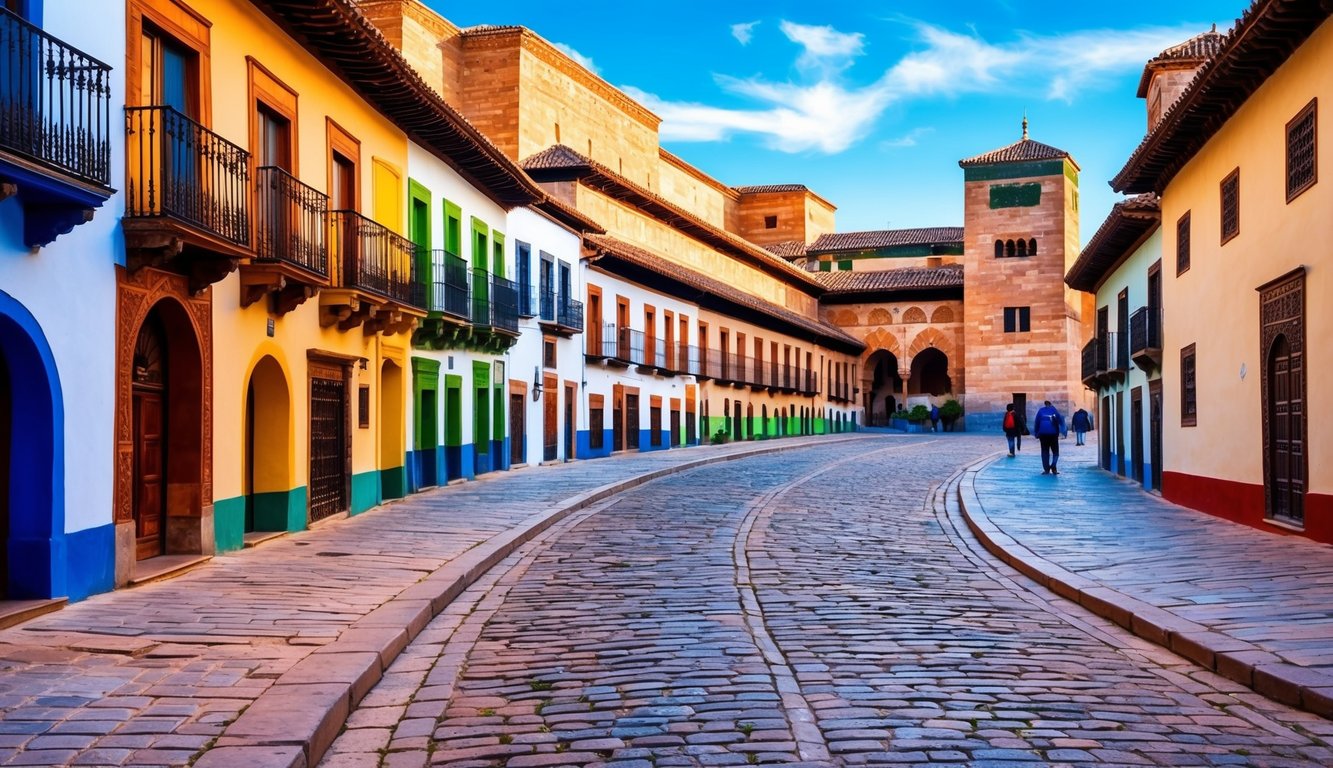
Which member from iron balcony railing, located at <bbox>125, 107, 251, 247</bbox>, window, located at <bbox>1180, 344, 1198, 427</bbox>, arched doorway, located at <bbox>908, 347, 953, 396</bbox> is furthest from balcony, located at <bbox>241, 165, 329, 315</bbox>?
arched doorway, located at <bbox>908, 347, 953, 396</bbox>

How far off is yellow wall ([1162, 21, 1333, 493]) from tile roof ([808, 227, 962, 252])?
5283 centimetres

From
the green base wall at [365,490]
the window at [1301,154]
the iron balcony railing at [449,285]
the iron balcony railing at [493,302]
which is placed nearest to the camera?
the window at [1301,154]

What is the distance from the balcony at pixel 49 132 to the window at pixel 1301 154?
35.6 feet

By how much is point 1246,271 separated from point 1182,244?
424cm

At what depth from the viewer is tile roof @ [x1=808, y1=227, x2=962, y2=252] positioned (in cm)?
7431

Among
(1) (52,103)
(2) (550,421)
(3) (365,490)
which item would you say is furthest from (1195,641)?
(2) (550,421)

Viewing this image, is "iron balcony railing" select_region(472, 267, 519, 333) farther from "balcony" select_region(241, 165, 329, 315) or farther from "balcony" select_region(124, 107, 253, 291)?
"balcony" select_region(124, 107, 253, 291)

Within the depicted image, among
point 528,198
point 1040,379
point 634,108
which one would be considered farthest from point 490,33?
point 1040,379

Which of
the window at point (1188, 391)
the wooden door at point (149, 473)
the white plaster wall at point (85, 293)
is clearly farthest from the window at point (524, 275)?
the white plaster wall at point (85, 293)

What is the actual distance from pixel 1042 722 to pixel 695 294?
128 feet

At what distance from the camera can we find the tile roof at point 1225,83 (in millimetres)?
13195

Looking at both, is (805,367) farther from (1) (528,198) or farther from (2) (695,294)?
(1) (528,198)

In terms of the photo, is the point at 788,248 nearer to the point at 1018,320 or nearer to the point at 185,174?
the point at 1018,320

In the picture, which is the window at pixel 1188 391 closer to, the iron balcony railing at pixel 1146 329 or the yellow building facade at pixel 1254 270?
the yellow building facade at pixel 1254 270
